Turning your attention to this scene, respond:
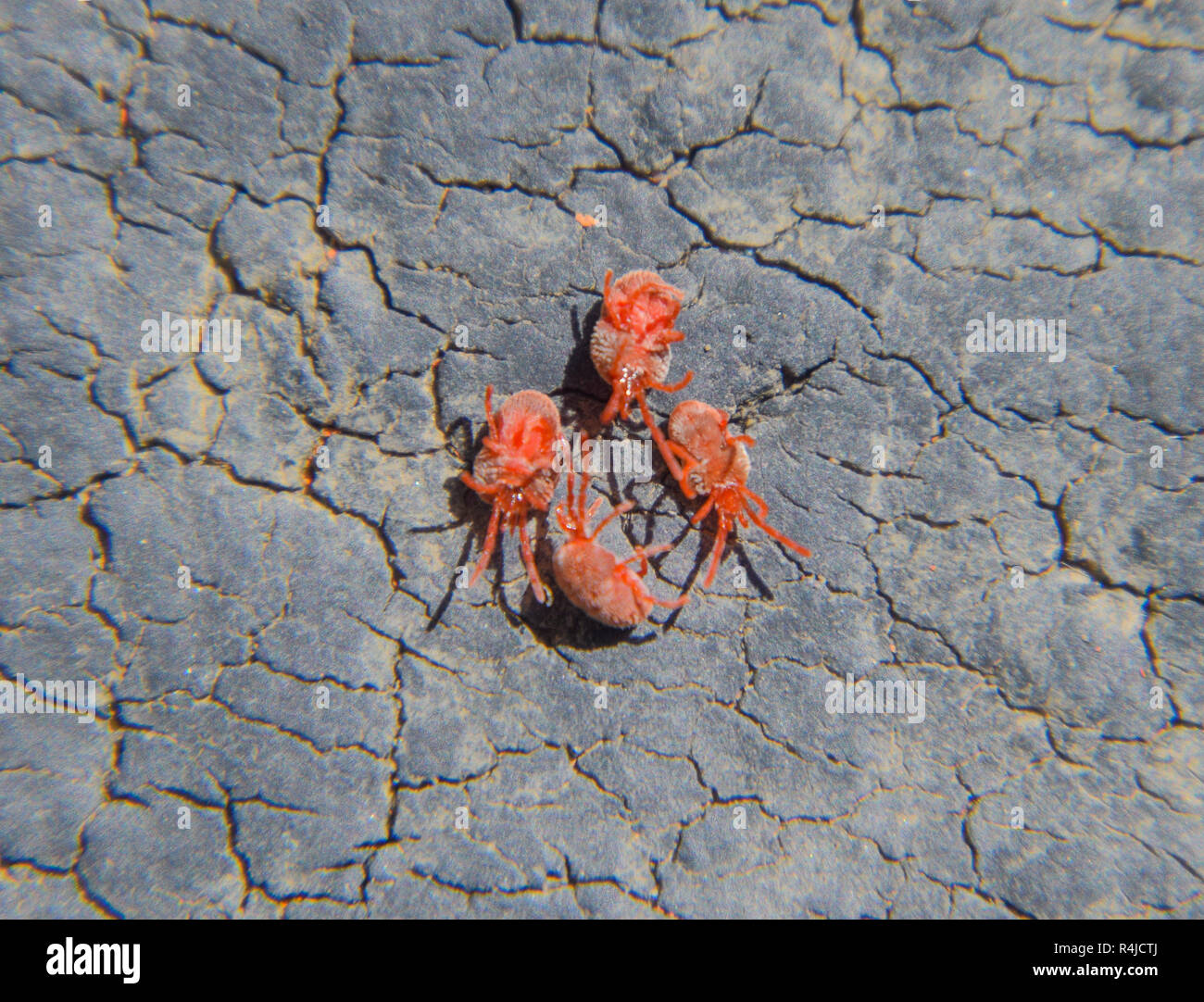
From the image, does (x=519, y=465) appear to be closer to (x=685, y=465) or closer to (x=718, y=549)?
(x=685, y=465)

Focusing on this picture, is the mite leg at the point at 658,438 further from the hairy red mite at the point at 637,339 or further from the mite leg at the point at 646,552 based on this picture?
the mite leg at the point at 646,552

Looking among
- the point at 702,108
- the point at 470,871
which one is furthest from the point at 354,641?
the point at 702,108

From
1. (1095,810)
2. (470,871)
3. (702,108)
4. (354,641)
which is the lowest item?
(470,871)

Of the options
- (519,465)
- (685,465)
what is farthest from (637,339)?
(519,465)

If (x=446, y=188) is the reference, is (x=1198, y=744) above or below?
below
